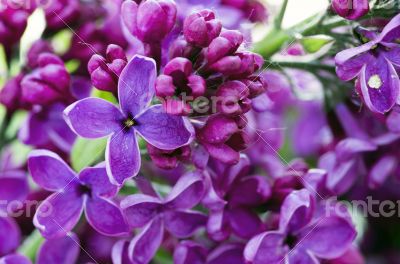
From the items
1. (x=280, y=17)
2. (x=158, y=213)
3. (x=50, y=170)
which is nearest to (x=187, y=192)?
(x=158, y=213)

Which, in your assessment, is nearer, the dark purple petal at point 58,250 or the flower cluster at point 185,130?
the flower cluster at point 185,130

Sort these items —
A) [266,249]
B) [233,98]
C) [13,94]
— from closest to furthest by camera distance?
1. [233,98]
2. [266,249]
3. [13,94]

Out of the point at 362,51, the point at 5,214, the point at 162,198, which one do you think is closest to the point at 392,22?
the point at 362,51

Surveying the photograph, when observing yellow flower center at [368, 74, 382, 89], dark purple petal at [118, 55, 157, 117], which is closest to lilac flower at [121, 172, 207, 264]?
dark purple petal at [118, 55, 157, 117]

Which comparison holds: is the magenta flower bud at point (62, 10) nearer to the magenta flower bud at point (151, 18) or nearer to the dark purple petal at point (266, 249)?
the magenta flower bud at point (151, 18)

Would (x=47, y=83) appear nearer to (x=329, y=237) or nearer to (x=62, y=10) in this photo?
(x=62, y=10)

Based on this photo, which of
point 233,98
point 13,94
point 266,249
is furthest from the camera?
point 13,94

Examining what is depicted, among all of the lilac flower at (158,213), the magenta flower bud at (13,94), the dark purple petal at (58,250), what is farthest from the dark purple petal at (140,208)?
the magenta flower bud at (13,94)
